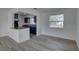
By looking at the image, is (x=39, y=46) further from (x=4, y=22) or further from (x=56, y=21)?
(x=4, y=22)

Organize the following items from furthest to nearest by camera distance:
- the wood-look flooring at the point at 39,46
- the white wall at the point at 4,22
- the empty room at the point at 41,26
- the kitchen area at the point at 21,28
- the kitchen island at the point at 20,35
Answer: the white wall at the point at 4,22 → the empty room at the point at 41,26 → the kitchen area at the point at 21,28 → the kitchen island at the point at 20,35 → the wood-look flooring at the point at 39,46

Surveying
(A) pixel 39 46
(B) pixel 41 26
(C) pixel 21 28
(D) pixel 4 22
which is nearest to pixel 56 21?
(B) pixel 41 26

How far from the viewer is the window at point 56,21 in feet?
17.1

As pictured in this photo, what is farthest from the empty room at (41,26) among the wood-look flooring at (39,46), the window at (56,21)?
the wood-look flooring at (39,46)

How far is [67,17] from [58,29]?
1.04 m

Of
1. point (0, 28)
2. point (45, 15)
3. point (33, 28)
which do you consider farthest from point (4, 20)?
point (45, 15)

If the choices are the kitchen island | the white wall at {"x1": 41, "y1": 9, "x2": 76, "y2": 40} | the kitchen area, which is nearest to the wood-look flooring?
the kitchen island

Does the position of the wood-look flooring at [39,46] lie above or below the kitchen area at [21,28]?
below

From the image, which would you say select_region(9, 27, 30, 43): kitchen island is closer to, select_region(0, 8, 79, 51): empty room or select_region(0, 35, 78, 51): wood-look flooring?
select_region(0, 8, 79, 51): empty room

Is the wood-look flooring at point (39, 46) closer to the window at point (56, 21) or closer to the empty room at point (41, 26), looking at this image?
the empty room at point (41, 26)

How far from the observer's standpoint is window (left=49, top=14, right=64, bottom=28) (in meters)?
5.21
